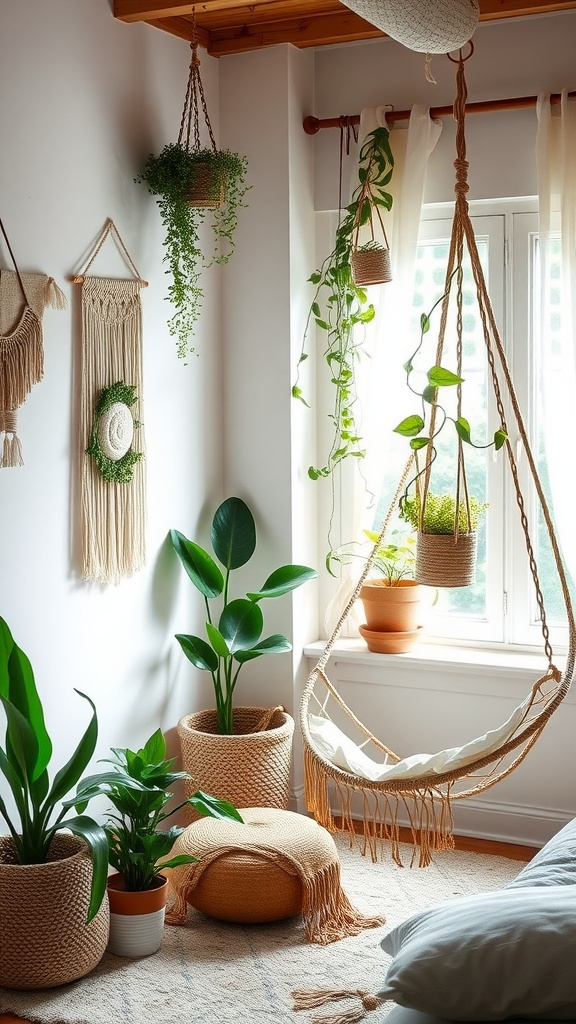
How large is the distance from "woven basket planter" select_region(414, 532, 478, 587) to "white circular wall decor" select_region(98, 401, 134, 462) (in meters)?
0.95

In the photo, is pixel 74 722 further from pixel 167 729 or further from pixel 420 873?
pixel 420 873

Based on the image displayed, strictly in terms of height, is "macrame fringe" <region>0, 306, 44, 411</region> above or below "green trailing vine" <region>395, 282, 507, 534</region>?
above

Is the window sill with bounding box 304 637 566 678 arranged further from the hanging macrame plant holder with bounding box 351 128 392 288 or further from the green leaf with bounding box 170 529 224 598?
the hanging macrame plant holder with bounding box 351 128 392 288

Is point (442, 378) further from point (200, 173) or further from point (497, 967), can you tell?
point (497, 967)

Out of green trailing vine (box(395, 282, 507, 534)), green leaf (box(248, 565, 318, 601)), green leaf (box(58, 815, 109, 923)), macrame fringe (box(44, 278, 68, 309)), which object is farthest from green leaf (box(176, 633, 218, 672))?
macrame fringe (box(44, 278, 68, 309))

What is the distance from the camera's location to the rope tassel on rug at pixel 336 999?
2.60 meters

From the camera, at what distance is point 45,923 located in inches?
106

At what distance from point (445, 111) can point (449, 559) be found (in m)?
1.56

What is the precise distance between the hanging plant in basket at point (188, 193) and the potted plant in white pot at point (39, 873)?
134 centimetres

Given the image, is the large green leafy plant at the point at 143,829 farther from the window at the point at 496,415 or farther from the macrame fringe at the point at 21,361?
the window at the point at 496,415

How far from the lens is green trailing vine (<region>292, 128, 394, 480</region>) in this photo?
378 centimetres

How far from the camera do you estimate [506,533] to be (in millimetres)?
3820

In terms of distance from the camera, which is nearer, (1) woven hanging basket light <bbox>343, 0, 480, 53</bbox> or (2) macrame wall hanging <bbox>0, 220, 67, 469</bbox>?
(1) woven hanging basket light <bbox>343, 0, 480, 53</bbox>

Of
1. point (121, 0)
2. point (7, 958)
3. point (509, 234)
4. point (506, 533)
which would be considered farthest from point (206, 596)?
point (121, 0)
